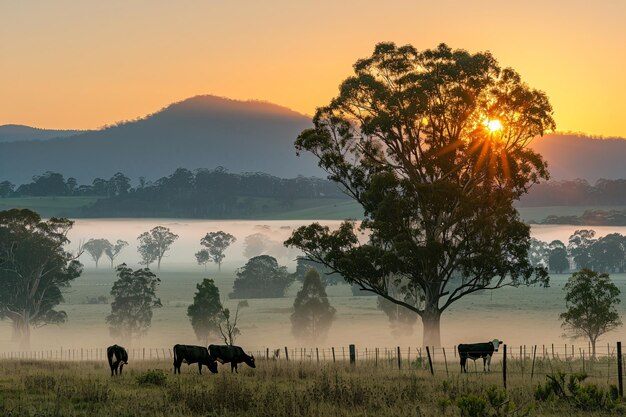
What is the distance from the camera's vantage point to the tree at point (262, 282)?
6644 inches

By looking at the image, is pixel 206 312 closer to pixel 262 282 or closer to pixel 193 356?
pixel 193 356

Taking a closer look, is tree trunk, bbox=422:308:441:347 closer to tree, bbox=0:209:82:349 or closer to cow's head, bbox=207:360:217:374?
cow's head, bbox=207:360:217:374

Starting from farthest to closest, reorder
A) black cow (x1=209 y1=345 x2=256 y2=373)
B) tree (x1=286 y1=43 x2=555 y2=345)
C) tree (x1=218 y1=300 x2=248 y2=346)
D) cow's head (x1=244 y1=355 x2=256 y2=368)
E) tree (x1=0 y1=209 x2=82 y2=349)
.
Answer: tree (x1=0 y1=209 x2=82 y2=349), tree (x1=286 y1=43 x2=555 y2=345), tree (x1=218 y1=300 x2=248 y2=346), cow's head (x1=244 y1=355 x2=256 y2=368), black cow (x1=209 y1=345 x2=256 y2=373)

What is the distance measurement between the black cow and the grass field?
135cm

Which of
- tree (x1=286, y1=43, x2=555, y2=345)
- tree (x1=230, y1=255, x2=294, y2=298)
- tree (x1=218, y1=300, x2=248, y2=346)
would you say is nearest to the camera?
tree (x1=218, y1=300, x2=248, y2=346)

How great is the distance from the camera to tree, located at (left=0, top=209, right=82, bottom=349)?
98562 mm

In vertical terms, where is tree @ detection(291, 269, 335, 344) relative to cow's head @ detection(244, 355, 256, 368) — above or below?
below

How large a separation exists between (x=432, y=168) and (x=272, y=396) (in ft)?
112

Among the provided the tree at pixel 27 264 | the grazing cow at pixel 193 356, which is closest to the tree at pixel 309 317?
the tree at pixel 27 264

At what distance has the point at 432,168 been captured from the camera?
60312 millimetres

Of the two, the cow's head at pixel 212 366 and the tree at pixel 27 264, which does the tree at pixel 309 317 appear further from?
the cow's head at pixel 212 366

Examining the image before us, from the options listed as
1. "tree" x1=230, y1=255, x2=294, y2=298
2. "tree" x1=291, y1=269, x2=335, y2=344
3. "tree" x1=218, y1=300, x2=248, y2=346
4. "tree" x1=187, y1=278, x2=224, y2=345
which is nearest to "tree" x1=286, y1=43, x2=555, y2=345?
"tree" x1=218, y1=300, x2=248, y2=346

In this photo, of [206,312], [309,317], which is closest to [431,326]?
[206,312]

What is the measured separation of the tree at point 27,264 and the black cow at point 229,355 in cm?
6429
